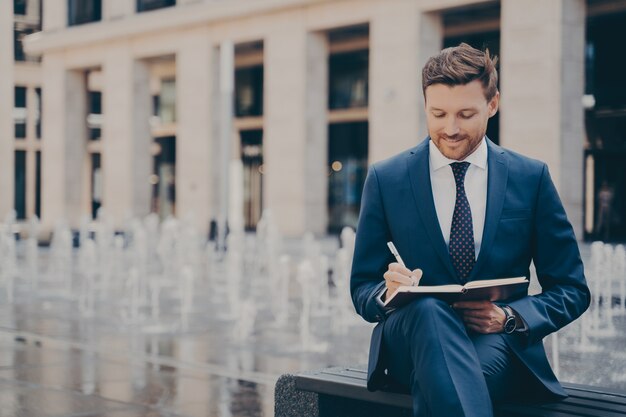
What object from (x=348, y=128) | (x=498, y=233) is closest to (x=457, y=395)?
(x=498, y=233)

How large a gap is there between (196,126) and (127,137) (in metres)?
3.73

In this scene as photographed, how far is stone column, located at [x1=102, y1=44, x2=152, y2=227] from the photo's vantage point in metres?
33.7

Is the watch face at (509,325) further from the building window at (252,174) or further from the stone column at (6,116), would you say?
the building window at (252,174)

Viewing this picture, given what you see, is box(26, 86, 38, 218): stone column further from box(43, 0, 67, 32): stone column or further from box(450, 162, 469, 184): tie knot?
box(450, 162, 469, 184): tie knot

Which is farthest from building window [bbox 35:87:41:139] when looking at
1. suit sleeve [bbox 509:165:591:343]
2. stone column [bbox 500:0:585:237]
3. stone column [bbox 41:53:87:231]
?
suit sleeve [bbox 509:165:591:343]

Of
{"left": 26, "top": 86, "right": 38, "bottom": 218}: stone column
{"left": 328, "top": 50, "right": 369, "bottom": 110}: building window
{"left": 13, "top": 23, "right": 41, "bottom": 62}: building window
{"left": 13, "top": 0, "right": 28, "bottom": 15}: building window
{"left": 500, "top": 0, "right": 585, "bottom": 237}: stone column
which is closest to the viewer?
{"left": 500, "top": 0, "right": 585, "bottom": 237}: stone column

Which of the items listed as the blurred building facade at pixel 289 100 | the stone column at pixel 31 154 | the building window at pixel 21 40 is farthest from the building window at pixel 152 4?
the stone column at pixel 31 154

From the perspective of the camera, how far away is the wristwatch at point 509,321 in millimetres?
3439

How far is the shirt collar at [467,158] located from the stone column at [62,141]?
112ft

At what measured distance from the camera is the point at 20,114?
4162cm

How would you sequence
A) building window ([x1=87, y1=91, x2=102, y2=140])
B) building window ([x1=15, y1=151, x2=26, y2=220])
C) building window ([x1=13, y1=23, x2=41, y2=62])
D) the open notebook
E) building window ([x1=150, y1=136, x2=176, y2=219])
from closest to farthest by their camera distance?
the open notebook < building window ([x1=13, y1=23, x2=41, y2=62]) < building window ([x1=150, y1=136, x2=176, y2=219]) < building window ([x1=15, y1=151, x2=26, y2=220]) < building window ([x1=87, y1=91, x2=102, y2=140])

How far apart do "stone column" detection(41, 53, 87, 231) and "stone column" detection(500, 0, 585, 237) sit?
1962 cm

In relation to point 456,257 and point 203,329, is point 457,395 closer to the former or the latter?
point 456,257

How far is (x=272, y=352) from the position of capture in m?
9.44
